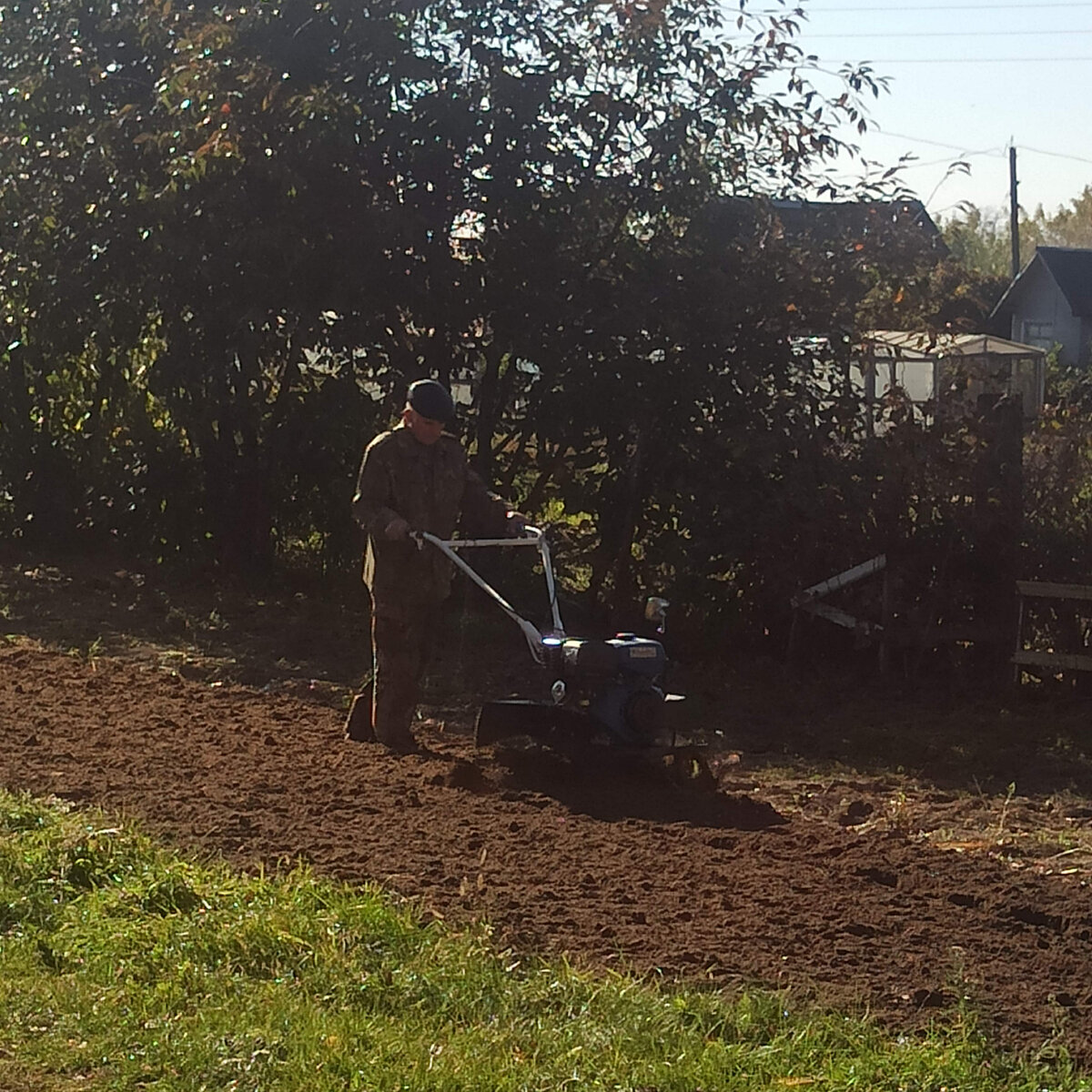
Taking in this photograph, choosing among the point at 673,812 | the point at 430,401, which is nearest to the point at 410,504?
the point at 430,401

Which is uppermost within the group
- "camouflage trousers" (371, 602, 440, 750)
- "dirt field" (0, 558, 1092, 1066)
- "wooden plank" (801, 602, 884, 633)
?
"wooden plank" (801, 602, 884, 633)

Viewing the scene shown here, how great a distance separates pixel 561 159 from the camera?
12.9 m

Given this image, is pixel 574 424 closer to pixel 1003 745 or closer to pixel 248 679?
pixel 248 679

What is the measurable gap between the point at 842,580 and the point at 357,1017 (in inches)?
284

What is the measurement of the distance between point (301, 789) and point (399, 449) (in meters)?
2.00

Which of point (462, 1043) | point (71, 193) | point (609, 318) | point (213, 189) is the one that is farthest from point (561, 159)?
point (462, 1043)

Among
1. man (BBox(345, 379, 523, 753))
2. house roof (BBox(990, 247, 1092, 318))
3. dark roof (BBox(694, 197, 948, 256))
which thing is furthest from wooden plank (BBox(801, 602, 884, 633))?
house roof (BBox(990, 247, 1092, 318))

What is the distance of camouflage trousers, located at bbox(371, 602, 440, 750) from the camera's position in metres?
9.61

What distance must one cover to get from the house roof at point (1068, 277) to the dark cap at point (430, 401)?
43.9 meters

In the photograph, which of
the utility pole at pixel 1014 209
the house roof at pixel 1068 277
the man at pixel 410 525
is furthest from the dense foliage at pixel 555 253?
the utility pole at pixel 1014 209

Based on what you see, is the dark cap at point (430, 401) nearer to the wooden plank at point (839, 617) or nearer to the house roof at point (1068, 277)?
the wooden plank at point (839, 617)

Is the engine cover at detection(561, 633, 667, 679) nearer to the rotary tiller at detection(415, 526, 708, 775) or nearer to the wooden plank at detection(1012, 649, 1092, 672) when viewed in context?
the rotary tiller at detection(415, 526, 708, 775)

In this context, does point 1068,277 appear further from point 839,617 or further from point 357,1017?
point 357,1017

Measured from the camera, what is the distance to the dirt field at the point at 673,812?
586 centimetres
